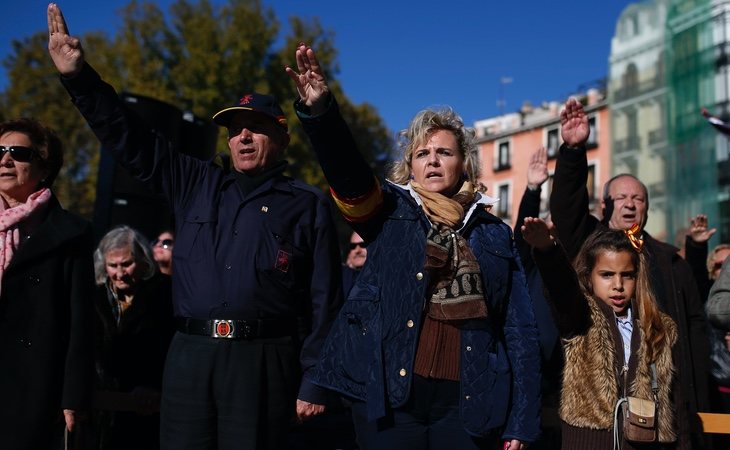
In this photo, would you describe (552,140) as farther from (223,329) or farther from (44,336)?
(44,336)

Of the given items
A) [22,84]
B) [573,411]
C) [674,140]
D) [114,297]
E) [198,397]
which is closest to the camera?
[198,397]

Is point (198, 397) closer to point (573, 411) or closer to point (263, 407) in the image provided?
point (263, 407)

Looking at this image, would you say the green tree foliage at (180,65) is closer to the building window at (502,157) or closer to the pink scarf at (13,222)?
the pink scarf at (13,222)

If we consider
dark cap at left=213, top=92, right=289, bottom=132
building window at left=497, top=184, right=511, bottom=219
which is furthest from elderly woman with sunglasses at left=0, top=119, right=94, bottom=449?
building window at left=497, top=184, right=511, bottom=219

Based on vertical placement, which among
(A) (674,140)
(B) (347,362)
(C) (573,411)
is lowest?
(C) (573,411)

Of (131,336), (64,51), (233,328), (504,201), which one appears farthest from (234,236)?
(504,201)

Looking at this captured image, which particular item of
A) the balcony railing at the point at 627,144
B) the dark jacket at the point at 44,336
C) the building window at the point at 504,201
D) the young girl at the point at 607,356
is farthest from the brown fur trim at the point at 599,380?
the building window at the point at 504,201

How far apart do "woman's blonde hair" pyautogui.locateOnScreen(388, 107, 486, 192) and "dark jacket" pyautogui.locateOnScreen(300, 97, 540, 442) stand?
0.85 ft

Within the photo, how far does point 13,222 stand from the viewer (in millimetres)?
3814

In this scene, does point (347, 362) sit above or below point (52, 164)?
below

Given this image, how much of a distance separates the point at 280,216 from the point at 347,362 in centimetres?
102

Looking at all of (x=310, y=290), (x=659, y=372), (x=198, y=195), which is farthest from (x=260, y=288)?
(x=659, y=372)

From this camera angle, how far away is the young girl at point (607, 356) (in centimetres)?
392

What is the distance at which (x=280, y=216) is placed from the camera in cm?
402
